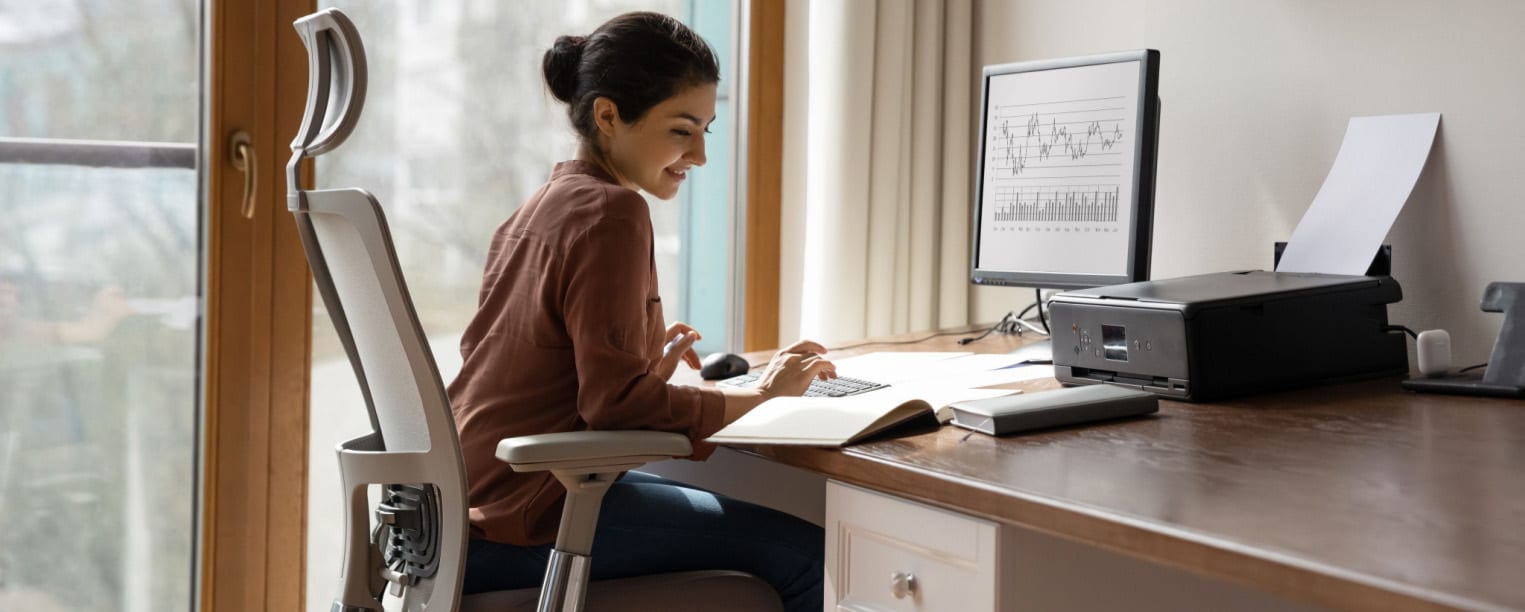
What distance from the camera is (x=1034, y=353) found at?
1.78 meters

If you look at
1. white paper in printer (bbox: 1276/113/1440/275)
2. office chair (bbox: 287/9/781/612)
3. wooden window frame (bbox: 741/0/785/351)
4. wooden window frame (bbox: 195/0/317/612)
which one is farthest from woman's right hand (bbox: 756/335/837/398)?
wooden window frame (bbox: 741/0/785/351)

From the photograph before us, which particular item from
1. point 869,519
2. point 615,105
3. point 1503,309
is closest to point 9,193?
point 615,105

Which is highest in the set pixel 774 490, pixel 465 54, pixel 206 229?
pixel 465 54

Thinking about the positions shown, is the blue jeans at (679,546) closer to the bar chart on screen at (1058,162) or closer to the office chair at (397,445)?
the office chair at (397,445)

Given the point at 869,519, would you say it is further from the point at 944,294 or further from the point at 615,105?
the point at 944,294

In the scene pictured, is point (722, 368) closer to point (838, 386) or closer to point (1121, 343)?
point (838, 386)

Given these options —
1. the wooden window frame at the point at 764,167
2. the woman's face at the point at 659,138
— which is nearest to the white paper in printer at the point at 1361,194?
the woman's face at the point at 659,138

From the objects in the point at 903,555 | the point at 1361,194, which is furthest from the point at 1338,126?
the point at 903,555

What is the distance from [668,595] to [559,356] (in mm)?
287

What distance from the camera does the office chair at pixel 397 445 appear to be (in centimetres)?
112

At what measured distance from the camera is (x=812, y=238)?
2.56 meters

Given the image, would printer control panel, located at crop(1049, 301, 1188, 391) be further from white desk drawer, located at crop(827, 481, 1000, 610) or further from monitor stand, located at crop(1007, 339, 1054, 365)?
white desk drawer, located at crop(827, 481, 1000, 610)

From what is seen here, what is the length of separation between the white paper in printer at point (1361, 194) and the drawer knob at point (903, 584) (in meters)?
0.85

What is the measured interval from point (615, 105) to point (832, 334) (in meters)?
1.14
